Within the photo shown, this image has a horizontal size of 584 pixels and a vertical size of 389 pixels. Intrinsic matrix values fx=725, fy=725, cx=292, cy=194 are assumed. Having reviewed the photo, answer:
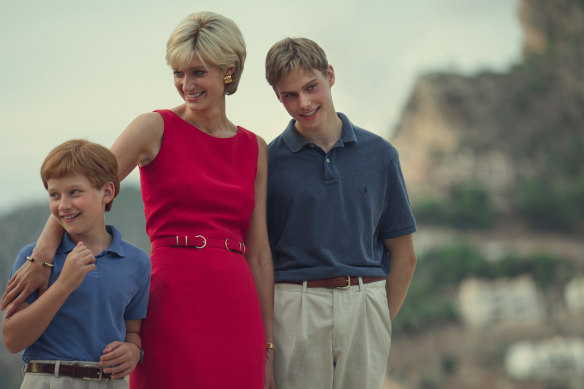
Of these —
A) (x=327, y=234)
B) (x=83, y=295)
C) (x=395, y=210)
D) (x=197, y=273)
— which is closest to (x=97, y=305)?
(x=83, y=295)

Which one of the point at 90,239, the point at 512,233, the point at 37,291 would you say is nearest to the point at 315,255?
the point at 90,239

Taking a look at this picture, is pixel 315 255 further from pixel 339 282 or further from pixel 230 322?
pixel 230 322

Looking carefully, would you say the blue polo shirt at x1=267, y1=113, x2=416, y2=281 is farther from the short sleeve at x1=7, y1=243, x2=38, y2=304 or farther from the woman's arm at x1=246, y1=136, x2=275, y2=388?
the short sleeve at x1=7, y1=243, x2=38, y2=304

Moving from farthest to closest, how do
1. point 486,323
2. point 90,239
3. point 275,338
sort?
1. point 486,323
2. point 275,338
3. point 90,239

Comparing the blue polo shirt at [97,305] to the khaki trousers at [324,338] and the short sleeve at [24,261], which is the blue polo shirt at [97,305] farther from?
the khaki trousers at [324,338]

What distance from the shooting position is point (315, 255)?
265 centimetres

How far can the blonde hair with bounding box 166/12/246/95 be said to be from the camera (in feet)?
7.88

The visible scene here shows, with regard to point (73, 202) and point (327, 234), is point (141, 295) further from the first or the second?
point (327, 234)

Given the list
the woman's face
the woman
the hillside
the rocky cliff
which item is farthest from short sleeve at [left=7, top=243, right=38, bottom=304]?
the rocky cliff

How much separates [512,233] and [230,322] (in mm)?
35321

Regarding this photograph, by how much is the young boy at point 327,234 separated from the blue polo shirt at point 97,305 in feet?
2.12

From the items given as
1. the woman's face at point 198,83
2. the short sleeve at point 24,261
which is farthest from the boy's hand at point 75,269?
the woman's face at point 198,83

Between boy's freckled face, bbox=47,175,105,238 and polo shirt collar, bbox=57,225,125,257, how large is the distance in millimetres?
27

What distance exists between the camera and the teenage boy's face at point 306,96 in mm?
2666
